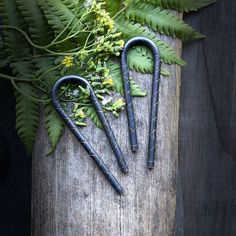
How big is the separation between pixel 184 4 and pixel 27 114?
56cm

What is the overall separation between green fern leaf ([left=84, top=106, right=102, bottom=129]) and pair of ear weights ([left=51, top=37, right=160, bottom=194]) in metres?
A: 0.01

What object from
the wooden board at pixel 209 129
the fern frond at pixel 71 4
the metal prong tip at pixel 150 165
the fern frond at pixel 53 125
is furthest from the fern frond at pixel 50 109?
the wooden board at pixel 209 129

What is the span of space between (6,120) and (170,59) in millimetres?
679

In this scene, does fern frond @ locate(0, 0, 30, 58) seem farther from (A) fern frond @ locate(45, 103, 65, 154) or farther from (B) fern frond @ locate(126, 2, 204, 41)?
(B) fern frond @ locate(126, 2, 204, 41)

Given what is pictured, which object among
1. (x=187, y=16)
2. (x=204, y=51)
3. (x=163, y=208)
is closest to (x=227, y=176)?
(x=163, y=208)

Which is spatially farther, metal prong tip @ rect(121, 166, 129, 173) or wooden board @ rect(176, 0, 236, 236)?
wooden board @ rect(176, 0, 236, 236)

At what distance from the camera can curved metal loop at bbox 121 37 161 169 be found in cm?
147

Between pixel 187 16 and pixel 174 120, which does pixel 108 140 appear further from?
pixel 187 16

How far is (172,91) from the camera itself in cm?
153

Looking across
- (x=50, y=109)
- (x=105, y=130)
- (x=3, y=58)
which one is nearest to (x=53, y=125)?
(x=50, y=109)

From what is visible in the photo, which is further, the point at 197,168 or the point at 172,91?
the point at 197,168

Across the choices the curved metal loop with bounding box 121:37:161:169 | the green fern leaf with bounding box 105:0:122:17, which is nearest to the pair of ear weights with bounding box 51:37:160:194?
the curved metal loop with bounding box 121:37:161:169

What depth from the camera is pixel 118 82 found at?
1501 mm

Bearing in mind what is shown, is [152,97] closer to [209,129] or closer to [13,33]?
[209,129]
